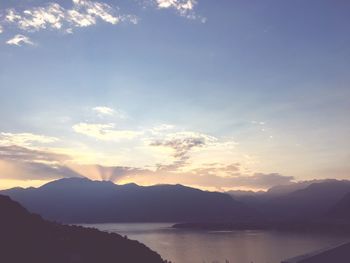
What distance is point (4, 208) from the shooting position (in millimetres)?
47281

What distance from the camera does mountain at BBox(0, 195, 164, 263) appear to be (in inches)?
1517

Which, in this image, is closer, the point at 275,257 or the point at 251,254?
the point at 275,257

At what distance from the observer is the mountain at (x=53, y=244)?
126 feet

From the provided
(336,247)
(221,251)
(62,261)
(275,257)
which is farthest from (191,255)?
(336,247)

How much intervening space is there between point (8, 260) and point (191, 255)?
90932mm

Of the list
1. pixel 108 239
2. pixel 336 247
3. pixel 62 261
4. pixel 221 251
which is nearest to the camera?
pixel 336 247

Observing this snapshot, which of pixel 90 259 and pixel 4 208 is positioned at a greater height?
pixel 4 208

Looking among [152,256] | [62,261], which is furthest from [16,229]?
[152,256]

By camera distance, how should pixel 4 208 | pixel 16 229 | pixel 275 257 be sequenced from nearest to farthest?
pixel 16 229 → pixel 4 208 → pixel 275 257

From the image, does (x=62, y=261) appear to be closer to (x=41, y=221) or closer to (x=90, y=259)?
(x=90, y=259)

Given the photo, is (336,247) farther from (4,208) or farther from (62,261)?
(4,208)

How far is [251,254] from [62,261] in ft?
307

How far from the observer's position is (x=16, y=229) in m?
42.7

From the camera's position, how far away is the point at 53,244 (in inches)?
1676
